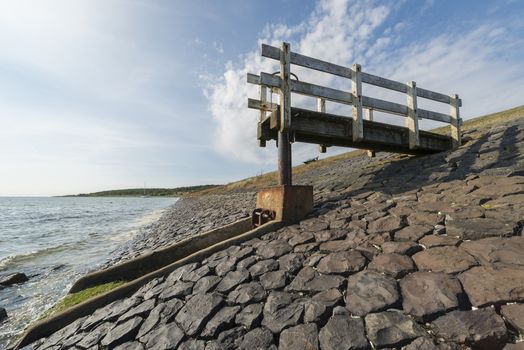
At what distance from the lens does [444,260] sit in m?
3.53

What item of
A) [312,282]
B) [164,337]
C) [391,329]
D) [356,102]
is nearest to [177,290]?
[164,337]

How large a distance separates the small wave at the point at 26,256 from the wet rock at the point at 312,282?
12435 millimetres

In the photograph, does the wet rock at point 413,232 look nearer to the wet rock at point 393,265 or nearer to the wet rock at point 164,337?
the wet rock at point 393,265

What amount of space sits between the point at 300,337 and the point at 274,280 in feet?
3.85

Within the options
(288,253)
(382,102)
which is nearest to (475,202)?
(288,253)

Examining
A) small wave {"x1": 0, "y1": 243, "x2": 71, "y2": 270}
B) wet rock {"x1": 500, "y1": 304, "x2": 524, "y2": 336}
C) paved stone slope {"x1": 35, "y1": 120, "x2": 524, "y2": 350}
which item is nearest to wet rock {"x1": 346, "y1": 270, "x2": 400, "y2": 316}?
paved stone slope {"x1": 35, "y1": 120, "x2": 524, "y2": 350}

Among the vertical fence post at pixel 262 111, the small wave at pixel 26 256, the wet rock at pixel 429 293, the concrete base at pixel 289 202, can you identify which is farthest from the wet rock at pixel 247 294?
the small wave at pixel 26 256

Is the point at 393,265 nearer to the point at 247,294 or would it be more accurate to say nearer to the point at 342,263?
the point at 342,263

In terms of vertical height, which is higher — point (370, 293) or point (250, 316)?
point (370, 293)

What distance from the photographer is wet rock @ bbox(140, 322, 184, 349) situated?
11.6ft

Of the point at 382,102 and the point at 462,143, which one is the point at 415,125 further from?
the point at 462,143

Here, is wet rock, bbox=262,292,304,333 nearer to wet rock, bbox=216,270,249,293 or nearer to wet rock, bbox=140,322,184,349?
wet rock, bbox=216,270,249,293

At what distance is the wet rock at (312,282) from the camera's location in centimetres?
370

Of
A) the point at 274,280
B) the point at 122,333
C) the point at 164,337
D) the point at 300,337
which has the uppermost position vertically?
the point at 274,280
